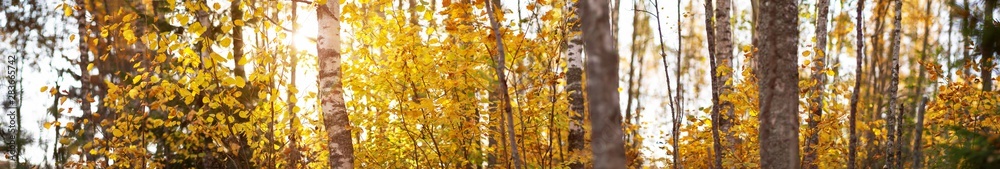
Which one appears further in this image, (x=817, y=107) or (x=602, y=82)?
(x=817, y=107)

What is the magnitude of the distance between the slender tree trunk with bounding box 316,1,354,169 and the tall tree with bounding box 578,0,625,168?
3.31 meters

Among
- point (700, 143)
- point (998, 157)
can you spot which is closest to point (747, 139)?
point (700, 143)

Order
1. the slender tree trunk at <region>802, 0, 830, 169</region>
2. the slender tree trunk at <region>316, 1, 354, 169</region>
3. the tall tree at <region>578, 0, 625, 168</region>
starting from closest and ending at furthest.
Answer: the tall tree at <region>578, 0, 625, 168</region>, the slender tree trunk at <region>316, 1, 354, 169</region>, the slender tree trunk at <region>802, 0, 830, 169</region>

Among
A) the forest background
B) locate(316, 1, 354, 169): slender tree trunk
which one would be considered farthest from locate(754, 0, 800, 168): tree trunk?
locate(316, 1, 354, 169): slender tree trunk

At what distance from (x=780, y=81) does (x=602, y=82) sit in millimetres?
1606

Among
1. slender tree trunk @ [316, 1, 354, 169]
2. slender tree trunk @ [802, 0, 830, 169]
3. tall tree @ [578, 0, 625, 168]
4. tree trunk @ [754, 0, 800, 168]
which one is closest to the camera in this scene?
tall tree @ [578, 0, 625, 168]

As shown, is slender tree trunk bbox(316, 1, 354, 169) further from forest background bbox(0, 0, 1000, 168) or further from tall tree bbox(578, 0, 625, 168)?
tall tree bbox(578, 0, 625, 168)

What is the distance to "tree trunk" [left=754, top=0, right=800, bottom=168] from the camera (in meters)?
5.06

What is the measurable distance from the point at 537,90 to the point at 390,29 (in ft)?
4.65

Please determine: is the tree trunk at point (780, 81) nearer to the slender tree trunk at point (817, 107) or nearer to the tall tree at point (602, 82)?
the tall tree at point (602, 82)

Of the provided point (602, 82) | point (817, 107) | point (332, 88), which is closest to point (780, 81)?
point (602, 82)

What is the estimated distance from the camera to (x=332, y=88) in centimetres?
696

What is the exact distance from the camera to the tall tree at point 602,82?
3963 millimetres

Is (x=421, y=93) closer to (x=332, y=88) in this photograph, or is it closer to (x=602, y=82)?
(x=332, y=88)
